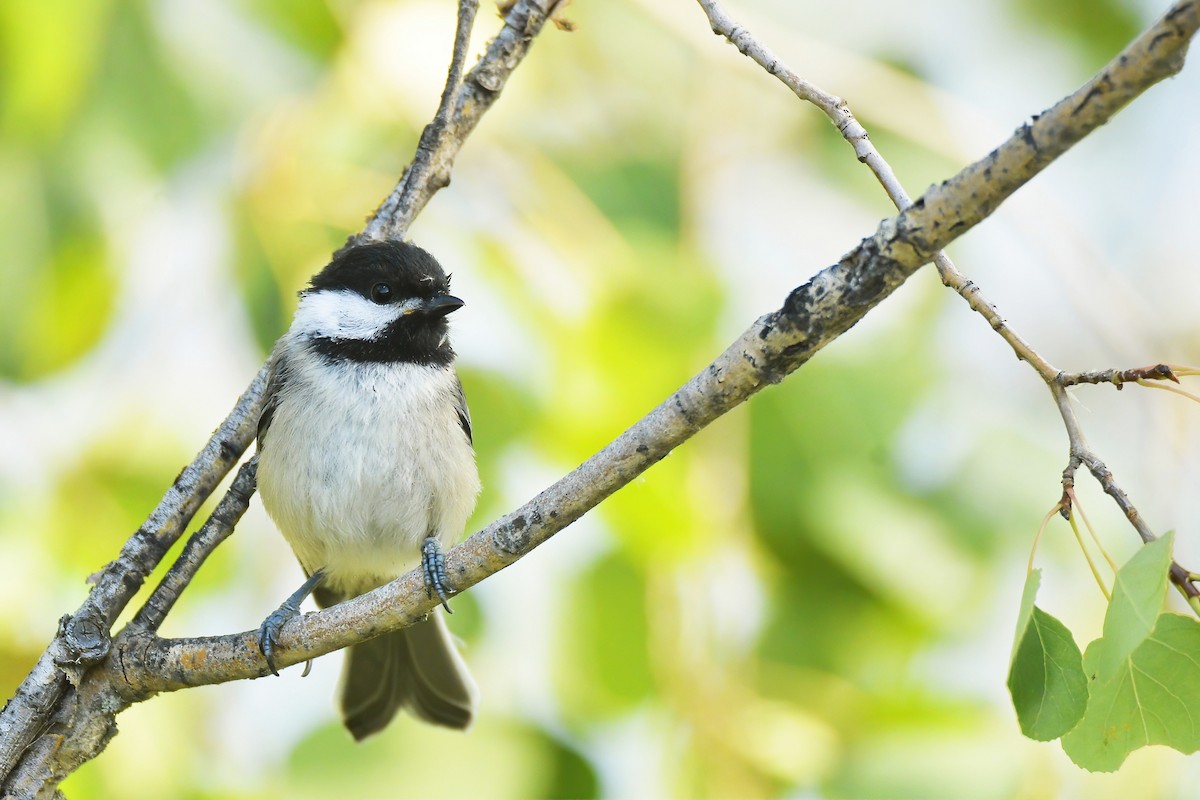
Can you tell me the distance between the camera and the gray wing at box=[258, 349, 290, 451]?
2.37m

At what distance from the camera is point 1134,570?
1080 millimetres

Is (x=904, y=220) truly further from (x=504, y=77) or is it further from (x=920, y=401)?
(x=920, y=401)

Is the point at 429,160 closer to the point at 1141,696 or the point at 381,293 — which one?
the point at 381,293

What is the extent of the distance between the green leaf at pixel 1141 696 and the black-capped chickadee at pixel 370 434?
1312 millimetres

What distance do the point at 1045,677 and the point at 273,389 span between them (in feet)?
5.68

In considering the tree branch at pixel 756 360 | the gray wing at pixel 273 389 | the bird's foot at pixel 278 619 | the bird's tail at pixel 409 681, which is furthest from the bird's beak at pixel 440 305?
the tree branch at pixel 756 360

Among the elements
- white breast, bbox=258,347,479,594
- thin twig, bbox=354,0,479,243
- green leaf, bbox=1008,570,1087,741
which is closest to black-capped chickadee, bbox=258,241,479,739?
white breast, bbox=258,347,479,594

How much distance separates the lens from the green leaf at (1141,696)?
46.0 inches

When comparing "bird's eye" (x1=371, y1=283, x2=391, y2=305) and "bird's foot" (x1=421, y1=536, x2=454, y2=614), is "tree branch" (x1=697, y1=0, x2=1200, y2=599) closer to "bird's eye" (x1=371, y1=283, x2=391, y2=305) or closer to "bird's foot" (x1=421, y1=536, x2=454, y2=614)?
→ "bird's foot" (x1=421, y1=536, x2=454, y2=614)

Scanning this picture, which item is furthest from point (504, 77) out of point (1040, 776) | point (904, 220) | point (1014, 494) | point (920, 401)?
point (1040, 776)

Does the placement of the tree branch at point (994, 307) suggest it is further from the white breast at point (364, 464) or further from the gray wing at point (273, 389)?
the gray wing at point (273, 389)

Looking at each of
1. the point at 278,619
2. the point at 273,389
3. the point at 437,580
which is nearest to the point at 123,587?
the point at 278,619

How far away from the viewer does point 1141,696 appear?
1213 mm

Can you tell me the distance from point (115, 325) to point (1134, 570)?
2.21 meters
